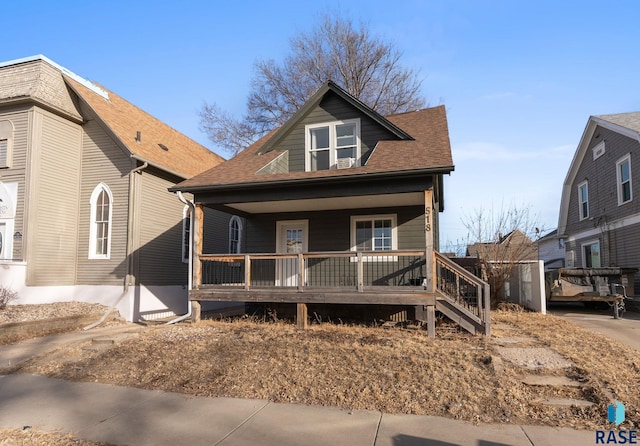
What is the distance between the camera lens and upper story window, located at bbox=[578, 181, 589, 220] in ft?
62.0

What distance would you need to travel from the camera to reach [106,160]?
13.0 metres

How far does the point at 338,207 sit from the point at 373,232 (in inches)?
47.0

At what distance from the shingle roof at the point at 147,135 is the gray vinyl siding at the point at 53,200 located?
1178 millimetres

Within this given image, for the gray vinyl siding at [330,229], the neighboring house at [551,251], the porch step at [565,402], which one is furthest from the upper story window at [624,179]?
the porch step at [565,402]

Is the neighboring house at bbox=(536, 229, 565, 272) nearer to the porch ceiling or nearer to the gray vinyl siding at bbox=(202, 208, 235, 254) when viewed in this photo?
the porch ceiling

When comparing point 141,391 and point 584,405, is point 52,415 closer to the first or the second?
point 141,391

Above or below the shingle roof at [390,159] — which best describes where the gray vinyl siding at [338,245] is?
below

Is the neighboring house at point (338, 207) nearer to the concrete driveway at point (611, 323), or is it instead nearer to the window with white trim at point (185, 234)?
the window with white trim at point (185, 234)

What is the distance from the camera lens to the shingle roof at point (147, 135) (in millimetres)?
12836

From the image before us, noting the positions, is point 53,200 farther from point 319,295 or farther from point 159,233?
point 319,295

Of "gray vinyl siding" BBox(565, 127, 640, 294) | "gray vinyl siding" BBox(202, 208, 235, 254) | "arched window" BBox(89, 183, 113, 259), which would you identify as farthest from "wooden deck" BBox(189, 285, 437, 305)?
"gray vinyl siding" BBox(565, 127, 640, 294)

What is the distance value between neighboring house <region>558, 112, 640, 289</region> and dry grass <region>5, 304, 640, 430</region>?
28.1 feet

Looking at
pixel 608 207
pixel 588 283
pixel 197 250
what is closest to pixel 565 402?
pixel 197 250

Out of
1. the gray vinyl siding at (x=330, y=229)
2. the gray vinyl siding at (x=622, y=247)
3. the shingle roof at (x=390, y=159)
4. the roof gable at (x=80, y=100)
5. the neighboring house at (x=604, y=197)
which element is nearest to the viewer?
the shingle roof at (x=390, y=159)
